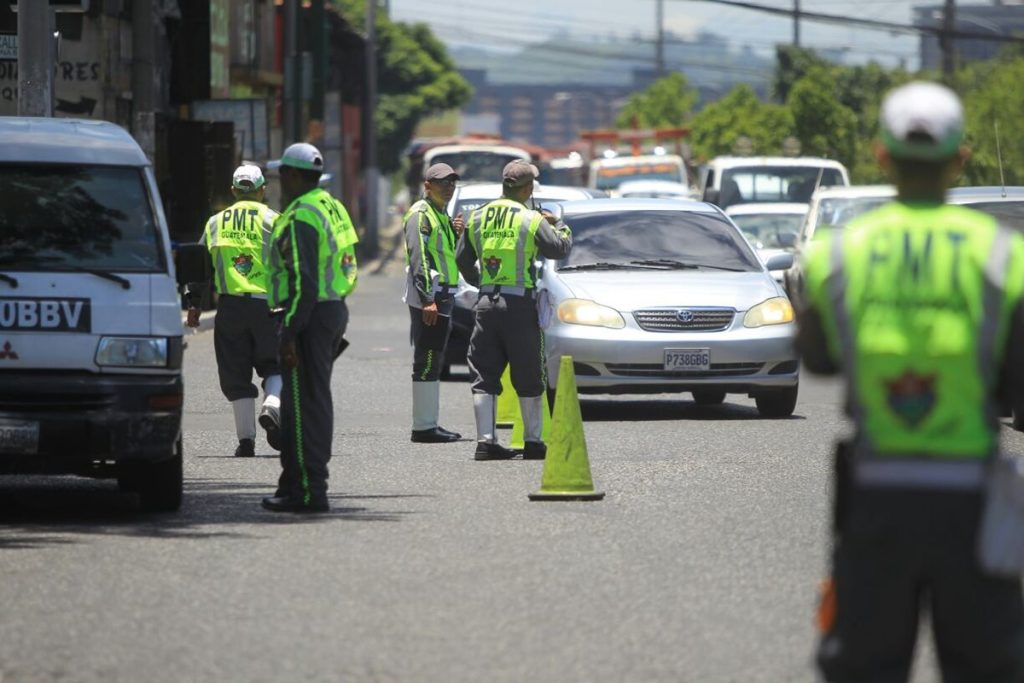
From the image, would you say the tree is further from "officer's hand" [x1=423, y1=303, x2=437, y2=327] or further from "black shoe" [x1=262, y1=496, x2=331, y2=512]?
"black shoe" [x1=262, y1=496, x2=331, y2=512]

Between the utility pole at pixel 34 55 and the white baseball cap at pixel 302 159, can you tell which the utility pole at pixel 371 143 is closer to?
the utility pole at pixel 34 55

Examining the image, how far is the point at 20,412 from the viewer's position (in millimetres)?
9750

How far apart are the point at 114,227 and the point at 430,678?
4.41 meters

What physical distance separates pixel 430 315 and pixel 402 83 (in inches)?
2840

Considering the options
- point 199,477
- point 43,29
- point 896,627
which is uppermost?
point 43,29

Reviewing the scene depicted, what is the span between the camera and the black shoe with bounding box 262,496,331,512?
10508 millimetres

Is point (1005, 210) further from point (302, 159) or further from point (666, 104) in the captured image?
point (666, 104)

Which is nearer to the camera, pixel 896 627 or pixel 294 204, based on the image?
pixel 896 627

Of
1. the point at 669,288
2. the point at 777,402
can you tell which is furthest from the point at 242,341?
the point at 777,402

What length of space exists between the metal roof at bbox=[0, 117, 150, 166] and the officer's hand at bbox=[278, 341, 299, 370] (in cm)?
121

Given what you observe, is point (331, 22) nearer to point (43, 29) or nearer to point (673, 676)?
point (43, 29)

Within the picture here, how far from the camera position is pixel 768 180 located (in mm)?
31609

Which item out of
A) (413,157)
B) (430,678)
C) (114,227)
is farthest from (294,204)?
(413,157)

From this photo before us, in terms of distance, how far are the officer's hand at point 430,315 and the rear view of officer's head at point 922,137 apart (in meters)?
Result: 9.06
